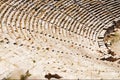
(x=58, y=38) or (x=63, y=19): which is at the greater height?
(x=58, y=38)

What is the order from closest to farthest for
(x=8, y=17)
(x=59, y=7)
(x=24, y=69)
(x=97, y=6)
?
(x=24, y=69) → (x=8, y=17) → (x=59, y=7) → (x=97, y=6)

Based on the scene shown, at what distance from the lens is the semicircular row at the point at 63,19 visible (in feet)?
64.4

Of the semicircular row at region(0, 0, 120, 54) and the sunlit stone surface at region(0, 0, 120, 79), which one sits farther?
the semicircular row at region(0, 0, 120, 54)

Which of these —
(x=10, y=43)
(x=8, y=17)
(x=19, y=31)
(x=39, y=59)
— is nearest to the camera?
(x=39, y=59)

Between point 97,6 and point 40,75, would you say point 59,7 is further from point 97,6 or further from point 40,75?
point 40,75

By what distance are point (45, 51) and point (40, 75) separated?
4051 mm

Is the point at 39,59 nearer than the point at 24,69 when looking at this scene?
No

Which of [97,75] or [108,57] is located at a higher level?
[97,75]

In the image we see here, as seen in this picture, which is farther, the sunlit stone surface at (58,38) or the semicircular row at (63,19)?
the semicircular row at (63,19)

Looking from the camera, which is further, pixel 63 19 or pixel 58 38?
pixel 63 19

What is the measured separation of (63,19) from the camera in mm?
23188

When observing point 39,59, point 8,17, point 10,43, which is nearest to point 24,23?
point 8,17

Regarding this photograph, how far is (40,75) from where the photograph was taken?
1256cm

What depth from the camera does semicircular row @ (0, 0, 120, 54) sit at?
19625mm
